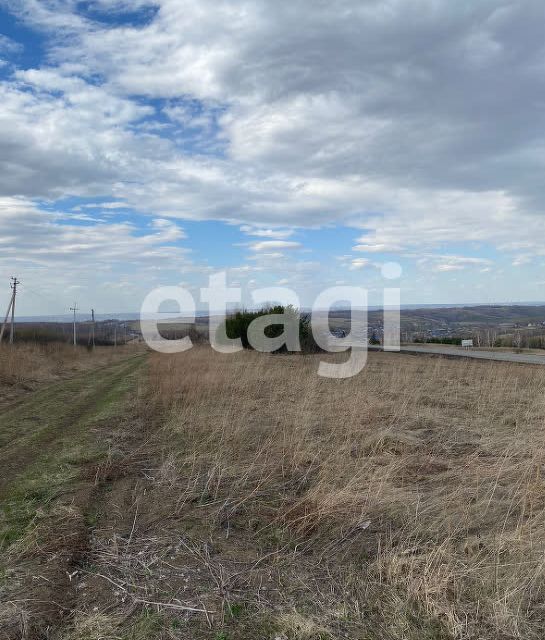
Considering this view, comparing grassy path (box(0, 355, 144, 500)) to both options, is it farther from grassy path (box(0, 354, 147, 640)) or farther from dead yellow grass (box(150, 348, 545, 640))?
dead yellow grass (box(150, 348, 545, 640))

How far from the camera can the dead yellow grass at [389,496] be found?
2.98 metres

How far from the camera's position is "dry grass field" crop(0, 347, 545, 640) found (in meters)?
2.91

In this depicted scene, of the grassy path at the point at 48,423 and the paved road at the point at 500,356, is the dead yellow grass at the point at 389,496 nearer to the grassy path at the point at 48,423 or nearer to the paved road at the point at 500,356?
the grassy path at the point at 48,423

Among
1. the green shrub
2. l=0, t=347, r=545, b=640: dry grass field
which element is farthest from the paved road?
l=0, t=347, r=545, b=640: dry grass field

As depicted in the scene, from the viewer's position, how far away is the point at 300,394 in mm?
11492

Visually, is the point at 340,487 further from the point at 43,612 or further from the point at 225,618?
the point at 43,612

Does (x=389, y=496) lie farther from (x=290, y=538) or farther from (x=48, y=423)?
(x=48, y=423)

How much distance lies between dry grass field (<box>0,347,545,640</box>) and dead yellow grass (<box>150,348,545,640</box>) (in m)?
0.02

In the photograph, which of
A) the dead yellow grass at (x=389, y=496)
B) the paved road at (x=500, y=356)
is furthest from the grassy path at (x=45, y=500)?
the paved road at (x=500, y=356)

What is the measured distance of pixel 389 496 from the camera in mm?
4590

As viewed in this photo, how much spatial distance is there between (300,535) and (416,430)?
4218mm

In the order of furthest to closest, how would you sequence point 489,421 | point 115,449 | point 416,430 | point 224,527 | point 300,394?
point 300,394 < point 489,421 < point 416,430 < point 115,449 < point 224,527

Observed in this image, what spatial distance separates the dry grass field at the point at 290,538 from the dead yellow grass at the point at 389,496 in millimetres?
16

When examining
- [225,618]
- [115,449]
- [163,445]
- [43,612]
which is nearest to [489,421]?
[163,445]
